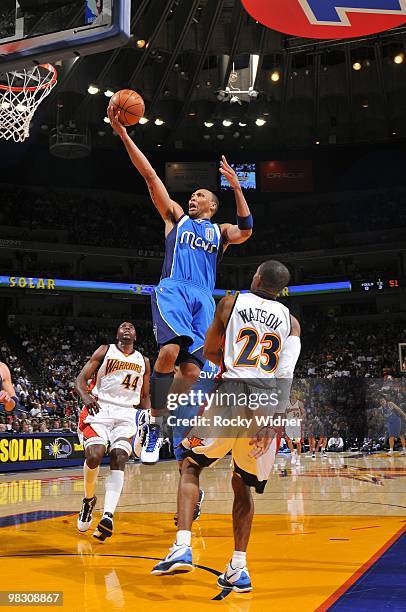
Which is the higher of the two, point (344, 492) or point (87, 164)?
point (87, 164)

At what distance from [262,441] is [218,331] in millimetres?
754

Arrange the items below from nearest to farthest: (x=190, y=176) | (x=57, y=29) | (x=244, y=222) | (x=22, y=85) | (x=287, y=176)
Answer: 1. (x=57, y=29)
2. (x=244, y=222)
3. (x=22, y=85)
4. (x=190, y=176)
5. (x=287, y=176)

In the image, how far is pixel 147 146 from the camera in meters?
32.1

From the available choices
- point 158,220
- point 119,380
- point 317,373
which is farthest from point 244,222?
point 158,220

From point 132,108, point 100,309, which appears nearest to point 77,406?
point 100,309

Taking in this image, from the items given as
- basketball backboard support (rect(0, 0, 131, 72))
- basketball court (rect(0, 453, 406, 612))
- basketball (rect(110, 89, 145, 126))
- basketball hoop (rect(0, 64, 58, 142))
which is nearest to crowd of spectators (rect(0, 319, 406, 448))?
basketball hoop (rect(0, 64, 58, 142))

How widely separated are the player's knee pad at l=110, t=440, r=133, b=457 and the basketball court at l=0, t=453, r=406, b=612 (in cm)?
79

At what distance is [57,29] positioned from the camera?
202 inches

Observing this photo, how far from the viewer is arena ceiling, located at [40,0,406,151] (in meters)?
21.8

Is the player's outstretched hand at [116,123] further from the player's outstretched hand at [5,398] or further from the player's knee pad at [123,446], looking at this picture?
the player's knee pad at [123,446]

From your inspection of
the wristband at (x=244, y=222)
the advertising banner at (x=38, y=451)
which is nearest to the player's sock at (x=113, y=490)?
the wristband at (x=244, y=222)

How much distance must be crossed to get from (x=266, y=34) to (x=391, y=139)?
1220 cm

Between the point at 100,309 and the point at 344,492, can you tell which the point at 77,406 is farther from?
the point at 344,492

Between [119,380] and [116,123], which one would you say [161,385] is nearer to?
[119,380]
